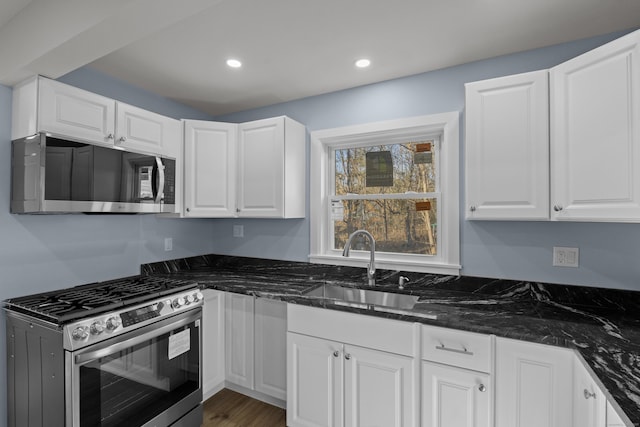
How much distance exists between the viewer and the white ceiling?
4.61ft

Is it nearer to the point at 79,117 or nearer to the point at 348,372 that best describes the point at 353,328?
Answer: the point at 348,372

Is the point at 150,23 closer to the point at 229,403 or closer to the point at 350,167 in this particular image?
the point at 350,167

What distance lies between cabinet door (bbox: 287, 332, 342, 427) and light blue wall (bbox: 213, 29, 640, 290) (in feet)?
3.14

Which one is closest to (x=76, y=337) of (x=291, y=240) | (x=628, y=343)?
(x=291, y=240)

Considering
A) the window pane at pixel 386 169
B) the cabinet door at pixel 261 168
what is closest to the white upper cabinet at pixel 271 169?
the cabinet door at pixel 261 168

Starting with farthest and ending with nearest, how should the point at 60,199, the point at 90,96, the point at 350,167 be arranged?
the point at 350,167 → the point at 90,96 → the point at 60,199

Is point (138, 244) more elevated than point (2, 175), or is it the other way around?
point (2, 175)

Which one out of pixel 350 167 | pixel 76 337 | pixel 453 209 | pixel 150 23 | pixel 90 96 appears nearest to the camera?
pixel 150 23

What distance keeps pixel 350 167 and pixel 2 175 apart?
229 cm

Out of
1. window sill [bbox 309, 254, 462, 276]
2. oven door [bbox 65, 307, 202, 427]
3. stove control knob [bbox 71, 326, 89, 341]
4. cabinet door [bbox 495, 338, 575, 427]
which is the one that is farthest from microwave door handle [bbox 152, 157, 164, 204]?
cabinet door [bbox 495, 338, 575, 427]

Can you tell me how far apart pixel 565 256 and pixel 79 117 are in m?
3.00

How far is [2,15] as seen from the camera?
1625 millimetres

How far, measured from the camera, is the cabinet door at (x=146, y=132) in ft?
6.88

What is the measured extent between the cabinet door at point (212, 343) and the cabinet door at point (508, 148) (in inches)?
76.3
